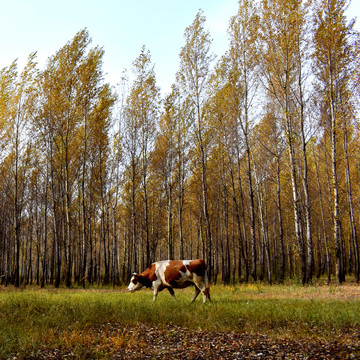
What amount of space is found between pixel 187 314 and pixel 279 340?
2.58 meters

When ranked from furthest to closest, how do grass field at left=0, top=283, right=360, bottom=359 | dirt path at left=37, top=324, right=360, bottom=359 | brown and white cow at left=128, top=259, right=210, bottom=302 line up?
brown and white cow at left=128, top=259, right=210, bottom=302, grass field at left=0, top=283, right=360, bottom=359, dirt path at left=37, top=324, right=360, bottom=359

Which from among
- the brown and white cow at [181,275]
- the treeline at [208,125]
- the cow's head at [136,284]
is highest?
the treeline at [208,125]

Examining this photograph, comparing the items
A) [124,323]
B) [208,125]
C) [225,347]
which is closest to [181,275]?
[124,323]

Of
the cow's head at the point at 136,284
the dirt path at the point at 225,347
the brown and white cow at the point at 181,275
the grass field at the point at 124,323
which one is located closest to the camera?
the dirt path at the point at 225,347

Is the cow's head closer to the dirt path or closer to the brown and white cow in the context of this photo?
the brown and white cow

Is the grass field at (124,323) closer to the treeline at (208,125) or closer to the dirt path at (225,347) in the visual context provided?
the dirt path at (225,347)

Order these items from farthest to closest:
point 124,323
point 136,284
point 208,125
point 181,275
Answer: point 208,125 < point 136,284 < point 181,275 < point 124,323

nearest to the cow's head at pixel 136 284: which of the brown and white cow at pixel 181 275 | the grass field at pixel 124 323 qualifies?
the brown and white cow at pixel 181 275

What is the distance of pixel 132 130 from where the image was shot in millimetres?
23859

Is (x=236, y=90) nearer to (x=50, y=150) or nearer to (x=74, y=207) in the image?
(x=50, y=150)

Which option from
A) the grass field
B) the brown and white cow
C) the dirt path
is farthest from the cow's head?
the dirt path

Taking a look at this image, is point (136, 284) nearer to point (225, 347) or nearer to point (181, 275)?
point (181, 275)

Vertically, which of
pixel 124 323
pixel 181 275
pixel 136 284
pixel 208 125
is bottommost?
pixel 124 323

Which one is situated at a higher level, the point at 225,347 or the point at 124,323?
the point at 225,347
